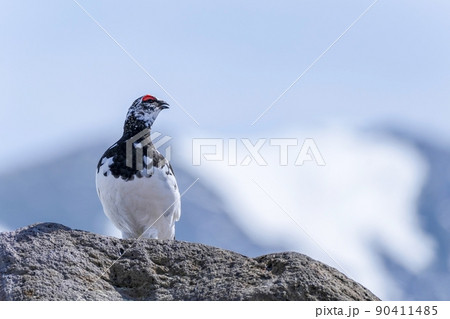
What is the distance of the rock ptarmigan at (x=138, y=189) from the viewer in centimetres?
685

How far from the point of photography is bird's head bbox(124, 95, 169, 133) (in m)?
7.38

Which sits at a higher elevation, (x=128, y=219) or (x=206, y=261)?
(x=128, y=219)

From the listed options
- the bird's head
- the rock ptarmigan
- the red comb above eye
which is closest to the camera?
the rock ptarmigan

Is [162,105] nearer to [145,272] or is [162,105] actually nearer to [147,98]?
[147,98]

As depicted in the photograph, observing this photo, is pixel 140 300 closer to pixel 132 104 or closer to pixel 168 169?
pixel 168 169

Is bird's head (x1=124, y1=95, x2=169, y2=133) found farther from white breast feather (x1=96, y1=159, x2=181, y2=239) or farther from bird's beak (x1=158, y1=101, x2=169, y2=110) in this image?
white breast feather (x1=96, y1=159, x2=181, y2=239)

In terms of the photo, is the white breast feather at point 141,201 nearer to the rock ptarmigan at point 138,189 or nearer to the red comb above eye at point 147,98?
the rock ptarmigan at point 138,189

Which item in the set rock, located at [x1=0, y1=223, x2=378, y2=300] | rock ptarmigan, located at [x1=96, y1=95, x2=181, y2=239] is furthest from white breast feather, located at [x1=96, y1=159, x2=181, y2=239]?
rock, located at [x1=0, y1=223, x2=378, y2=300]

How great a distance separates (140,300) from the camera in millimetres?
5066

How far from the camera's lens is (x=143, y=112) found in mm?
7453

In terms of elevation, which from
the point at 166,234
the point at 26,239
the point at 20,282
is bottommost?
the point at 20,282

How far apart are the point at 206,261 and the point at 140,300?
496 millimetres

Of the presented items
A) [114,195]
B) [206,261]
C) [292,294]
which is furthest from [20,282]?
[114,195]

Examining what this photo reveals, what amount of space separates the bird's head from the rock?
6.45ft
